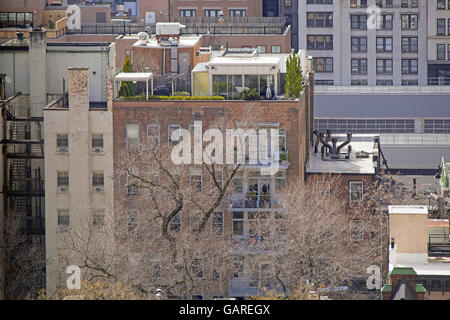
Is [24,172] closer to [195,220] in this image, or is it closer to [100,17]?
[195,220]

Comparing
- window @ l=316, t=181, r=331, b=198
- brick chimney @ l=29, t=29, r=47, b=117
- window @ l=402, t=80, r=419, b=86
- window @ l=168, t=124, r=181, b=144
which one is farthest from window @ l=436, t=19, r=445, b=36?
window @ l=168, t=124, r=181, b=144

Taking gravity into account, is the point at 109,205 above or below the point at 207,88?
below

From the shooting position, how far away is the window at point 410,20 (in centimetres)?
12975

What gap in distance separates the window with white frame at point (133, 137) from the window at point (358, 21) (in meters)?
74.9

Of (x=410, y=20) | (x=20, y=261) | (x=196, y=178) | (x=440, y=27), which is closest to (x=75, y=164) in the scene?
(x=20, y=261)

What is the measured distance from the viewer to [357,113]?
4624 inches

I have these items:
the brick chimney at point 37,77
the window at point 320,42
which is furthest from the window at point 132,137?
the window at point 320,42

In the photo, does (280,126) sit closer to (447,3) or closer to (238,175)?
(238,175)

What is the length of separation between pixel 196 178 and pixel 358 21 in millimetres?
75344

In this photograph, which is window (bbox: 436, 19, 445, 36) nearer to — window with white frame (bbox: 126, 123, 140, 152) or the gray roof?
the gray roof

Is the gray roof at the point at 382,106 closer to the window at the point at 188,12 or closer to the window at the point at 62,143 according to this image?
the window at the point at 188,12
